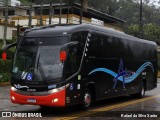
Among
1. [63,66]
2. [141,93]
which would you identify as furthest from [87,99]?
[141,93]

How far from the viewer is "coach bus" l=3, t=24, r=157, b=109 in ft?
42.9

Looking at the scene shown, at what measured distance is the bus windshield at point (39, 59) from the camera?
518 inches

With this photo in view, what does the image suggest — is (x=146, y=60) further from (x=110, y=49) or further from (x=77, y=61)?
(x=77, y=61)

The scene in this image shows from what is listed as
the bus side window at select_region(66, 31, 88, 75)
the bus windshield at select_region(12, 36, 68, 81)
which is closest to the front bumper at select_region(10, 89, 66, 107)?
the bus windshield at select_region(12, 36, 68, 81)

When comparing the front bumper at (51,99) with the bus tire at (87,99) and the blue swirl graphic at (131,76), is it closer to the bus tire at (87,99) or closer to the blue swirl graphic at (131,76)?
the bus tire at (87,99)

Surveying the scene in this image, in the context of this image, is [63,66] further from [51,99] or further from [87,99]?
[87,99]

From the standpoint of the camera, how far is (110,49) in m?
17.1

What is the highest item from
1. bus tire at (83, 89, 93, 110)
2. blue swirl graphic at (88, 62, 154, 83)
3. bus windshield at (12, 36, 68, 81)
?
bus windshield at (12, 36, 68, 81)

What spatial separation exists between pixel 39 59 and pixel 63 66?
921mm

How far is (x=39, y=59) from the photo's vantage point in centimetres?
1337

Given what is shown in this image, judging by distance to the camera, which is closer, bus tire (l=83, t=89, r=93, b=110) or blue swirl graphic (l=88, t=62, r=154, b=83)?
bus tire (l=83, t=89, r=93, b=110)

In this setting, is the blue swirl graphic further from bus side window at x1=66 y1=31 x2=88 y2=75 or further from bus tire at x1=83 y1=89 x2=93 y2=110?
bus side window at x1=66 y1=31 x2=88 y2=75

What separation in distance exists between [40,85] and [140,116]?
3827 mm

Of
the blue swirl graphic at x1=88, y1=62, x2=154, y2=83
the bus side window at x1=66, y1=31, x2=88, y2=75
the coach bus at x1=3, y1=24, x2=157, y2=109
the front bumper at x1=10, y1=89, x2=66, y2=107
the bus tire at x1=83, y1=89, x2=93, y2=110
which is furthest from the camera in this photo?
the blue swirl graphic at x1=88, y1=62, x2=154, y2=83
